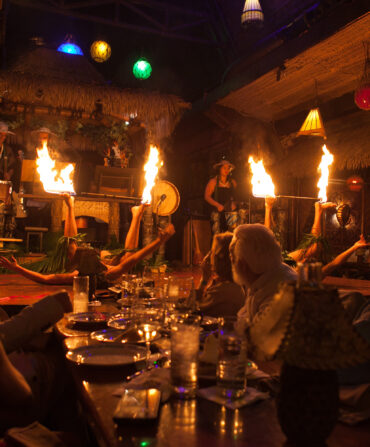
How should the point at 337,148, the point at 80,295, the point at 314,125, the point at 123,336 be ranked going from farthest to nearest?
the point at 337,148, the point at 314,125, the point at 80,295, the point at 123,336

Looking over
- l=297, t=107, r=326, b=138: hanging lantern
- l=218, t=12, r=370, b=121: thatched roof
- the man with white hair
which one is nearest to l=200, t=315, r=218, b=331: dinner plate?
the man with white hair

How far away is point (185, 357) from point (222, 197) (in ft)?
30.4

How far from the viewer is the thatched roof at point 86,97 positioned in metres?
8.40

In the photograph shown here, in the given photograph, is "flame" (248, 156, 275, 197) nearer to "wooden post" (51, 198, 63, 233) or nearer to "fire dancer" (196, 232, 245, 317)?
"fire dancer" (196, 232, 245, 317)

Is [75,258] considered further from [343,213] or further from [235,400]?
[343,213]

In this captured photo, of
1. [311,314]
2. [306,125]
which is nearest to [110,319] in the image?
[311,314]

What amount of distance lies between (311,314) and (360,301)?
26.7 inches

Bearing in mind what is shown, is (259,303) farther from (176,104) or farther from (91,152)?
(91,152)

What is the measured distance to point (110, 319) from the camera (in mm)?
2648

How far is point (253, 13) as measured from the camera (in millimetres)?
10586

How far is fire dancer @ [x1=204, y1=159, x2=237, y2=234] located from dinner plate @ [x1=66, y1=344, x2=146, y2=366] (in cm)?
776

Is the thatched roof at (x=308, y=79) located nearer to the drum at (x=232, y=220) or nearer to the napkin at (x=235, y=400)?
the drum at (x=232, y=220)

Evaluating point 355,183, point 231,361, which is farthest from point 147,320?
point 355,183

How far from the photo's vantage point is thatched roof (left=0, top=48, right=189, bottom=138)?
840 centimetres
